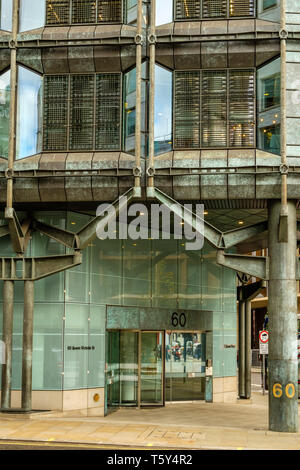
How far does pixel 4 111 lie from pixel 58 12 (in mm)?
3712

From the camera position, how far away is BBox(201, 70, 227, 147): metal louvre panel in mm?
21391

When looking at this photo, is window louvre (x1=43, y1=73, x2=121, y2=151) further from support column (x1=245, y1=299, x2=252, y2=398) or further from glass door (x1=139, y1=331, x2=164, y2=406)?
support column (x1=245, y1=299, x2=252, y2=398)

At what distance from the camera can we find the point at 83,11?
2233 centimetres

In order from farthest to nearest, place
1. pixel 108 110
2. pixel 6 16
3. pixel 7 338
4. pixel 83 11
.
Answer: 1. pixel 6 16
2. pixel 83 11
3. pixel 108 110
4. pixel 7 338

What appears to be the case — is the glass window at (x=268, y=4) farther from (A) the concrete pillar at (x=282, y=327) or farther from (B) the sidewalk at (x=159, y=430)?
(B) the sidewalk at (x=159, y=430)

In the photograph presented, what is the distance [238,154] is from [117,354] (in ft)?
30.7

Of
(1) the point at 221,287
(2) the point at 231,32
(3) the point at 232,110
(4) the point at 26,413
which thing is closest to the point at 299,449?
(4) the point at 26,413

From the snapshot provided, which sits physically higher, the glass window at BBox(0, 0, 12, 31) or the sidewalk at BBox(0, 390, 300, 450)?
the glass window at BBox(0, 0, 12, 31)

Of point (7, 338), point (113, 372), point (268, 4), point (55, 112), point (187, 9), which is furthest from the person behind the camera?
point (113, 372)

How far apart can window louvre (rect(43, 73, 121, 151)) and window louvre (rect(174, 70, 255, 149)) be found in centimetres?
210

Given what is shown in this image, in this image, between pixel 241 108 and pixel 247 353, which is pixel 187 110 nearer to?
pixel 241 108

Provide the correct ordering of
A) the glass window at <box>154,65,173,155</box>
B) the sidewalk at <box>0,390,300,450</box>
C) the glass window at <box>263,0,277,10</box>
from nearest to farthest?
the sidewalk at <box>0,390,300,450</box> → the glass window at <box>263,0,277,10</box> → the glass window at <box>154,65,173,155</box>

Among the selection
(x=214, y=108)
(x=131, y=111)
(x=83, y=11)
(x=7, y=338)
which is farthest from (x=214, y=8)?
(x=7, y=338)

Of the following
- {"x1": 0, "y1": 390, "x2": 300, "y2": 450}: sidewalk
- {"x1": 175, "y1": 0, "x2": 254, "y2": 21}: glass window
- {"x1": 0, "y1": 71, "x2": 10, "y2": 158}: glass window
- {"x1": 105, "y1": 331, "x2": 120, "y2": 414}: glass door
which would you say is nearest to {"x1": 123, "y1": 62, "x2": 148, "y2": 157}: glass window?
{"x1": 175, "y1": 0, "x2": 254, "y2": 21}: glass window
